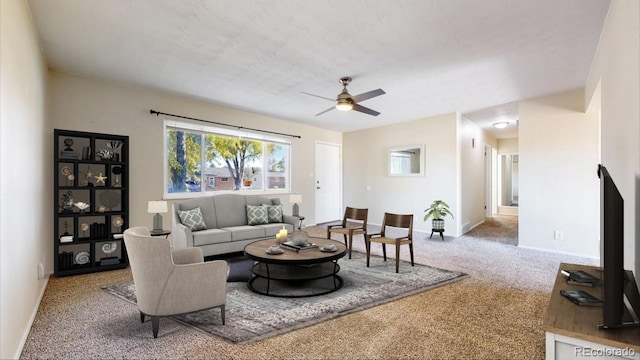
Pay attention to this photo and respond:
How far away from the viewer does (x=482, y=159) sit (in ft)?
27.8

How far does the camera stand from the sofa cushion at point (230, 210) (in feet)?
17.1

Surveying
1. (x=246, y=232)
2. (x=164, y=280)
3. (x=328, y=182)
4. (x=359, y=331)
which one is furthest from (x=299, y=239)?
(x=328, y=182)

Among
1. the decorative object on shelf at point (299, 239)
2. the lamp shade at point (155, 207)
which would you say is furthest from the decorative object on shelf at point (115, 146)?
the decorative object on shelf at point (299, 239)

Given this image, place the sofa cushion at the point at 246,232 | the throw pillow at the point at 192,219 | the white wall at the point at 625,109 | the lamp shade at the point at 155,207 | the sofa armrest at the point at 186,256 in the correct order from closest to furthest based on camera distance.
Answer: the white wall at the point at 625,109 < the sofa armrest at the point at 186,256 < the lamp shade at the point at 155,207 < the throw pillow at the point at 192,219 < the sofa cushion at the point at 246,232

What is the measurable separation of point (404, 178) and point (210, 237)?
4741 mm

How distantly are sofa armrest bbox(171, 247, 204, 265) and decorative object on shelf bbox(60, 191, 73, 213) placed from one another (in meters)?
2.25

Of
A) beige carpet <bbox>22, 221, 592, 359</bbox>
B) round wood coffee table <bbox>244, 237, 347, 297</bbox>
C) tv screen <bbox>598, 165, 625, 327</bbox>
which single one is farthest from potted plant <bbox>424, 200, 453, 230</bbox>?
tv screen <bbox>598, 165, 625, 327</bbox>

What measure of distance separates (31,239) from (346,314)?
2.95m

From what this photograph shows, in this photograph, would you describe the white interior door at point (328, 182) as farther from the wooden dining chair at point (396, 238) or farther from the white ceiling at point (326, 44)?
the wooden dining chair at point (396, 238)

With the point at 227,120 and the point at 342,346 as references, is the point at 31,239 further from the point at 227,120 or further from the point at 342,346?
the point at 227,120

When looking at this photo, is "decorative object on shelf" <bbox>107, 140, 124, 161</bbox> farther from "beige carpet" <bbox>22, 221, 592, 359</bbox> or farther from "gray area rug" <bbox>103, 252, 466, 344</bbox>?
"gray area rug" <bbox>103, 252, 466, 344</bbox>

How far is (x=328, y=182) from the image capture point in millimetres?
8562

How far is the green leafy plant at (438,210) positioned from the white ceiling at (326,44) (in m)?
2.25

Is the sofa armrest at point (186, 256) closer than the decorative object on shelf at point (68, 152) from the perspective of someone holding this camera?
Yes
